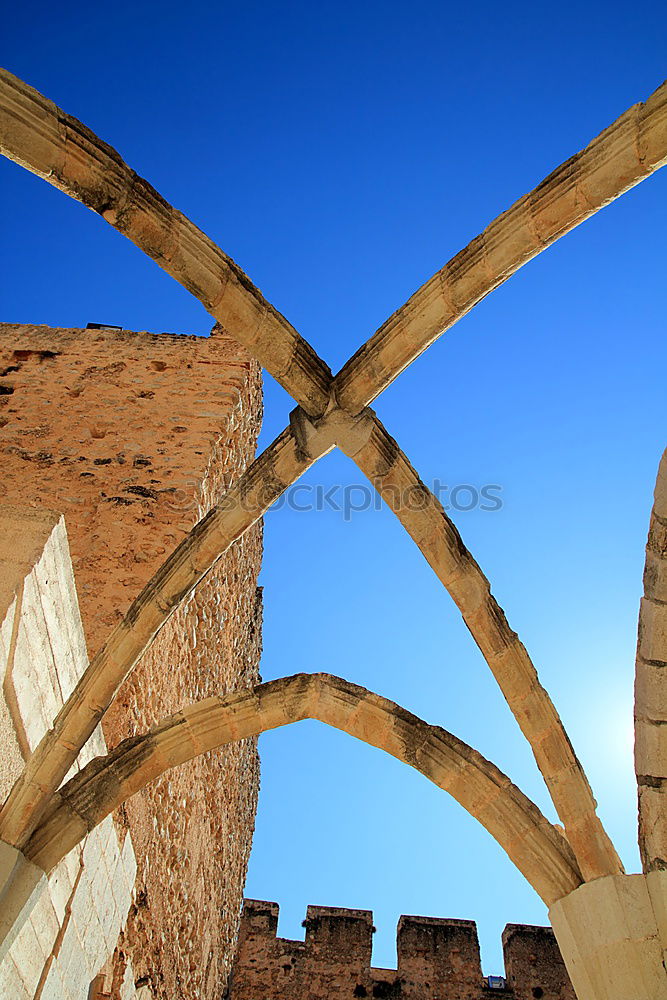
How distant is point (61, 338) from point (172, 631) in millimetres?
2950

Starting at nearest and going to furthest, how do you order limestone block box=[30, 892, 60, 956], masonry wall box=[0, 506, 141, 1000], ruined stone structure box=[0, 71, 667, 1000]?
ruined stone structure box=[0, 71, 667, 1000], masonry wall box=[0, 506, 141, 1000], limestone block box=[30, 892, 60, 956]

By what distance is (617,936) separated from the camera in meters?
2.55

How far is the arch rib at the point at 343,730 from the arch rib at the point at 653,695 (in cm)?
29

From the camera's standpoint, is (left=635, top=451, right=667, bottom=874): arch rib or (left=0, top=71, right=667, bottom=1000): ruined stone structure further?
(left=635, top=451, right=667, bottom=874): arch rib

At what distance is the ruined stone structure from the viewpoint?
256 cm

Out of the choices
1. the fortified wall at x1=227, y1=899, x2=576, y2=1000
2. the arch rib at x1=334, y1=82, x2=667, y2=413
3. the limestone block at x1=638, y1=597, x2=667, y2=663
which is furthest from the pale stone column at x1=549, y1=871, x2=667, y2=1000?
the fortified wall at x1=227, y1=899, x2=576, y2=1000

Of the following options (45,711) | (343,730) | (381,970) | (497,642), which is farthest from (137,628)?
(381,970)

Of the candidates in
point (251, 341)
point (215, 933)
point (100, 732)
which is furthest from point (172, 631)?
point (215, 933)

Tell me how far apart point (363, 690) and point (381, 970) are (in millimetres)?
8231

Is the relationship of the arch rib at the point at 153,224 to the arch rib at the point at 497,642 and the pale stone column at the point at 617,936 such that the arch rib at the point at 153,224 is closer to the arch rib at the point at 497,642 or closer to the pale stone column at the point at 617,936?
the arch rib at the point at 497,642

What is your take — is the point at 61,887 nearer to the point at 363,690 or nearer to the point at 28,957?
the point at 28,957

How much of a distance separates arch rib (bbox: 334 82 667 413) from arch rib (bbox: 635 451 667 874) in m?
0.88

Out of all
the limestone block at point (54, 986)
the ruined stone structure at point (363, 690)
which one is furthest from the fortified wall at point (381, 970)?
the ruined stone structure at point (363, 690)

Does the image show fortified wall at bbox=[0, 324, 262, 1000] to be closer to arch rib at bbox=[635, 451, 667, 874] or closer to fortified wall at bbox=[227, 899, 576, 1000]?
arch rib at bbox=[635, 451, 667, 874]
